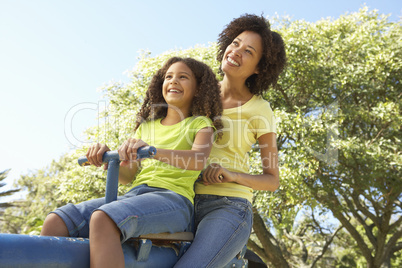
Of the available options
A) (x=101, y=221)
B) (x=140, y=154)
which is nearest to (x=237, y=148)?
(x=140, y=154)

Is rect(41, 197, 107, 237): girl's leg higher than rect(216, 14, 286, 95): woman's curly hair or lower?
lower

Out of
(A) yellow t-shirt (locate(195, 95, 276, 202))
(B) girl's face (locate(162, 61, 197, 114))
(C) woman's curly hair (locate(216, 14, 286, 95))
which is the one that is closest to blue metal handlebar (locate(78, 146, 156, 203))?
(B) girl's face (locate(162, 61, 197, 114))

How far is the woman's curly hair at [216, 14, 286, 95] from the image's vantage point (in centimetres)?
307

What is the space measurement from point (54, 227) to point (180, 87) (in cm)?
114

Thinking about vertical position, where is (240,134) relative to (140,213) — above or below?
above

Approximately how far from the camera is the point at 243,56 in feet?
9.84

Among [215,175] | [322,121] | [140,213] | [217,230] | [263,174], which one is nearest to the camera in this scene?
[140,213]

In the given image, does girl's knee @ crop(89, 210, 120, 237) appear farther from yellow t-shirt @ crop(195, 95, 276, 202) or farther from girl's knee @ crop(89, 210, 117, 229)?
yellow t-shirt @ crop(195, 95, 276, 202)

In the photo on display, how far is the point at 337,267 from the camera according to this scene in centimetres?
2088

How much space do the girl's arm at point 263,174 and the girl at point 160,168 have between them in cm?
11

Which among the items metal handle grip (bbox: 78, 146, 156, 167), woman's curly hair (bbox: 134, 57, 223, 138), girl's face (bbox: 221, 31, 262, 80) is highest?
girl's face (bbox: 221, 31, 262, 80)

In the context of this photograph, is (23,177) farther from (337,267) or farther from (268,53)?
(268,53)

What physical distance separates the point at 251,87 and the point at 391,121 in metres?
9.28

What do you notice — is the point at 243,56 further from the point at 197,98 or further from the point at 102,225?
the point at 102,225
